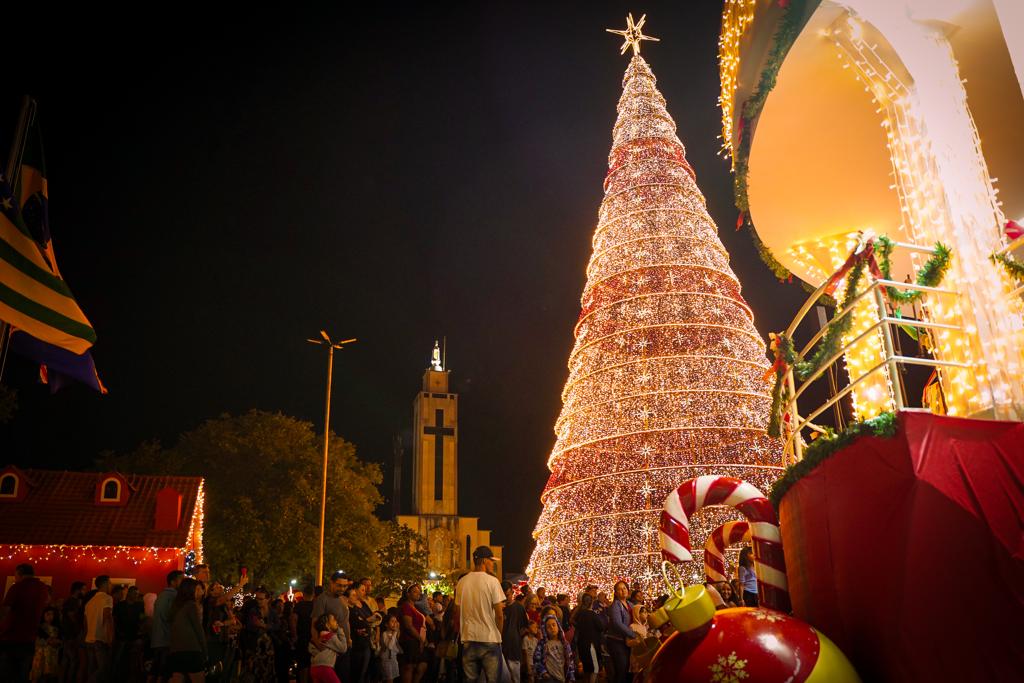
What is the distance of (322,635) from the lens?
8039 mm

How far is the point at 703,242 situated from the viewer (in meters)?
19.3

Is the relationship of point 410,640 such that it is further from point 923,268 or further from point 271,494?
point 271,494

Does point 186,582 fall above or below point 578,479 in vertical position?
below

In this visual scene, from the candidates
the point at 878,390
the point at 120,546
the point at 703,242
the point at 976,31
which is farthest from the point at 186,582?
the point at 120,546

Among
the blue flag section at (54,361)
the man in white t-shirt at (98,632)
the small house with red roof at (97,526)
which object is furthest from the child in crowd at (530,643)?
the small house with red roof at (97,526)

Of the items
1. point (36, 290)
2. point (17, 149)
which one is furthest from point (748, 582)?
point (17, 149)

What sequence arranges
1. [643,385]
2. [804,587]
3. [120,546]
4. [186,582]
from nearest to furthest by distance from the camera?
[804,587] < [186,582] < [643,385] < [120,546]

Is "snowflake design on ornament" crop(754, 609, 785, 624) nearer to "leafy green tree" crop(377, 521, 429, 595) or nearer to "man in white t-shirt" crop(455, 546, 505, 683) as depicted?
"man in white t-shirt" crop(455, 546, 505, 683)

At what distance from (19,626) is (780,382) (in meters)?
8.11

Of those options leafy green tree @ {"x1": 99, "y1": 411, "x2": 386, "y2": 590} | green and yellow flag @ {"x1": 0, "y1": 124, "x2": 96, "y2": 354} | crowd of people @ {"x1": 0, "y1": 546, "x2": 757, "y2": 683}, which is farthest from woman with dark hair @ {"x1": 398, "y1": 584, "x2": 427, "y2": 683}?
leafy green tree @ {"x1": 99, "y1": 411, "x2": 386, "y2": 590}

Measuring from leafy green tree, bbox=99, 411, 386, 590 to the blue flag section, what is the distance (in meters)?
22.7

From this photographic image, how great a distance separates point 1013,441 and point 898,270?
23.7 ft

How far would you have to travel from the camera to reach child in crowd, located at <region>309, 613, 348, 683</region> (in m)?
7.95

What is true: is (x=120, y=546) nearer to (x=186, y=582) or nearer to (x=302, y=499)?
(x=302, y=499)
